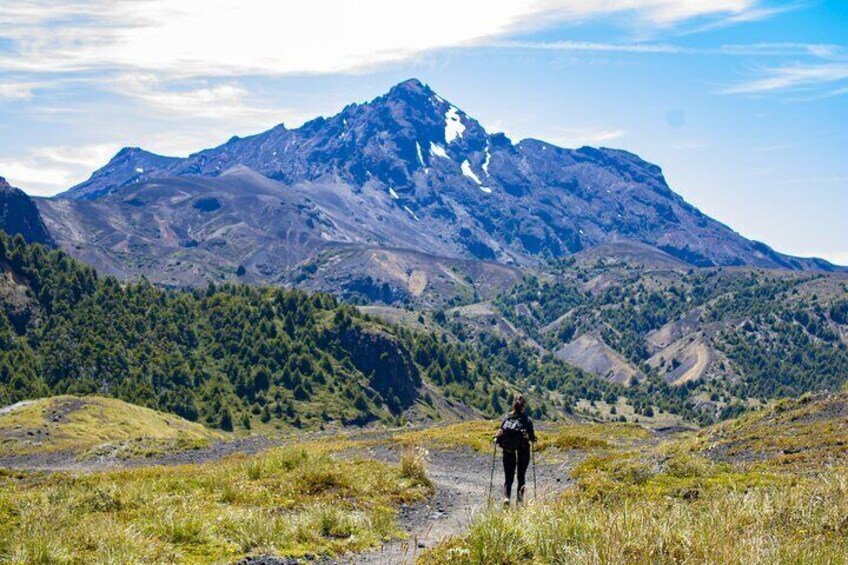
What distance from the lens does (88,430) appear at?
6009cm

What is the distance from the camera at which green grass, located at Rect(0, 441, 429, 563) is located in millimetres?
11867

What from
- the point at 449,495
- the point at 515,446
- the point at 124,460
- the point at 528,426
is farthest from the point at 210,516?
the point at 124,460

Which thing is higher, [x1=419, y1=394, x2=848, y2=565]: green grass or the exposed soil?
[x1=419, y1=394, x2=848, y2=565]: green grass

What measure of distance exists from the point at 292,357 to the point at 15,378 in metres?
53.9

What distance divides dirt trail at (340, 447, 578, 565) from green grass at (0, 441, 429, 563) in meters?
0.50

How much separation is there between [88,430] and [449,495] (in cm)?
4834

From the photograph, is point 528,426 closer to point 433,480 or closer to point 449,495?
point 449,495

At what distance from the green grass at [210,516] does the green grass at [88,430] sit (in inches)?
994

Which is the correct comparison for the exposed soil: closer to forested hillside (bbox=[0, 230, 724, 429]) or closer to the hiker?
the hiker


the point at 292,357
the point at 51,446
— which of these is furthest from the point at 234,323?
the point at 51,446

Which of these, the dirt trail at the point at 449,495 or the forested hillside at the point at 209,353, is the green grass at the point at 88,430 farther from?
the forested hillside at the point at 209,353

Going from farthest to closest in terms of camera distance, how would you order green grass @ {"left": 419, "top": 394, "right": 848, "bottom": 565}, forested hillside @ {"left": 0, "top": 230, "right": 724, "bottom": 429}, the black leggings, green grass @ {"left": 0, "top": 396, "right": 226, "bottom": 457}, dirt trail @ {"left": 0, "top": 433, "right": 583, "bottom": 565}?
forested hillside @ {"left": 0, "top": 230, "right": 724, "bottom": 429}
green grass @ {"left": 0, "top": 396, "right": 226, "bottom": 457}
the black leggings
dirt trail @ {"left": 0, "top": 433, "right": 583, "bottom": 565}
green grass @ {"left": 419, "top": 394, "right": 848, "bottom": 565}

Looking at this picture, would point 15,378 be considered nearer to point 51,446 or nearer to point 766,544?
point 51,446

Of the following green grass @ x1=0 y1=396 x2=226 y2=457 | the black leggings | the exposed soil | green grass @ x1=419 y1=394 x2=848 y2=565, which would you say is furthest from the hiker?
green grass @ x1=0 y1=396 x2=226 y2=457
